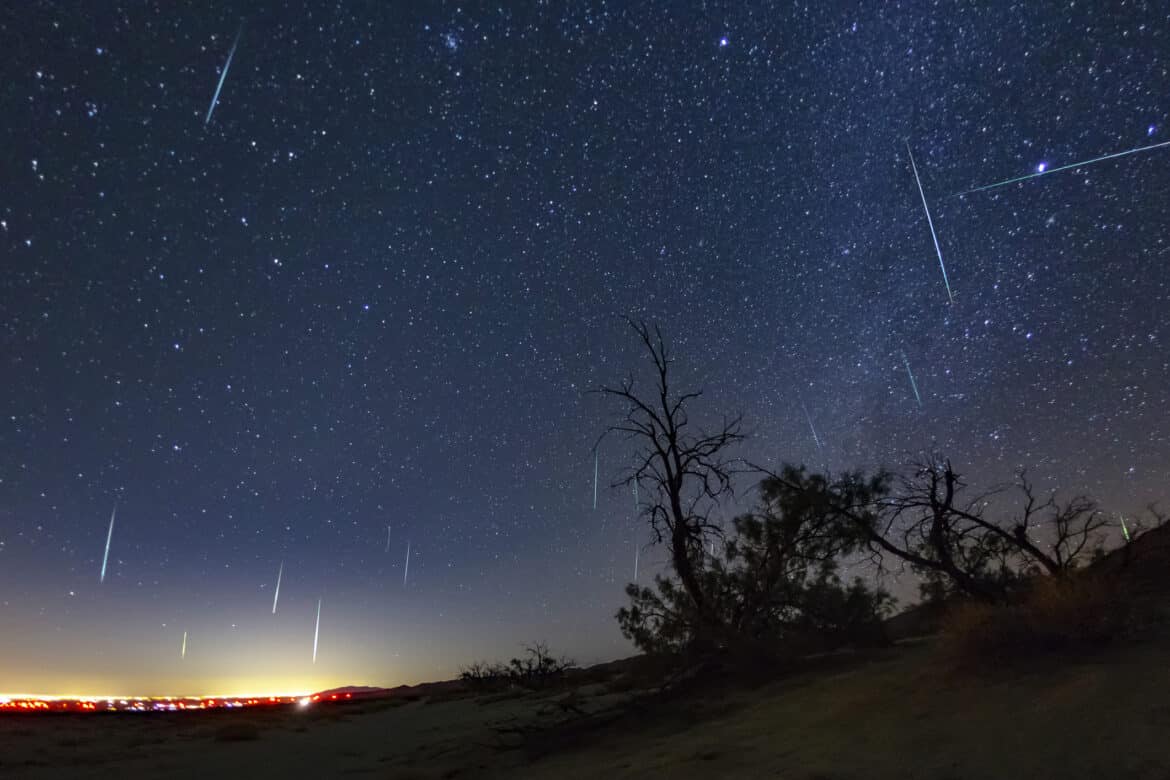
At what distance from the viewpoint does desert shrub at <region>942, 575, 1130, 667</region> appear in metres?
6.47

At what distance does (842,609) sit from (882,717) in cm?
895

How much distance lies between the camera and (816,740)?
17.8 ft

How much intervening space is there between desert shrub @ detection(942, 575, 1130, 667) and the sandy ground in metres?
0.52

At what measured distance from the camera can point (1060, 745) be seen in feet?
13.4

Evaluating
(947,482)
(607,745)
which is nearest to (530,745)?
(607,745)

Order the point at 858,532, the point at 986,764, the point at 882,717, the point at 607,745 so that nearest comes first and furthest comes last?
the point at 986,764, the point at 882,717, the point at 607,745, the point at 858,532

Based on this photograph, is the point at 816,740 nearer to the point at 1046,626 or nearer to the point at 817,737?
the point at 817,737

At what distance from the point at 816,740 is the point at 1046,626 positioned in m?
3.37

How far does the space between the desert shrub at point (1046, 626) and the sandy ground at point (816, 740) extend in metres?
0.52

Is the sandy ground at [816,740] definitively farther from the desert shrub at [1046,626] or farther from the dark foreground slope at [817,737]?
the desert shrub at [1046,626]

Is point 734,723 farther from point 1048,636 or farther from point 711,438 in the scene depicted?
point 711,438

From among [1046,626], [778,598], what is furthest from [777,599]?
[1046,626]

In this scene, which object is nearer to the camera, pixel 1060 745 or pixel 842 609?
pixel 1060 745

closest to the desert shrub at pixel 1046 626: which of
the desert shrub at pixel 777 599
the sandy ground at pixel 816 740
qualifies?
the sandy ground at pixel 816 740
